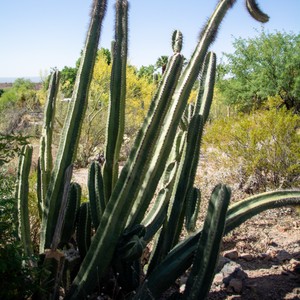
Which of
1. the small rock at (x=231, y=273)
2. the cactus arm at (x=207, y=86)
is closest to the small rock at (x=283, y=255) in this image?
the small rock at (x=231, y=273)

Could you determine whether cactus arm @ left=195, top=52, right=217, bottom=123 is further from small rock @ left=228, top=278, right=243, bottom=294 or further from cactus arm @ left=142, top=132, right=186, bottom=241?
small rock @ left=228, top=278, right=243, bottom=294

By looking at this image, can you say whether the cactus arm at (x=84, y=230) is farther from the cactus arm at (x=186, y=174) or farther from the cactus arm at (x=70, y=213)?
the cactus arm at (x=186, y=174)

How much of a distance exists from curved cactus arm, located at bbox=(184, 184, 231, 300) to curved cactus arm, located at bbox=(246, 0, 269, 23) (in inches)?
59.6

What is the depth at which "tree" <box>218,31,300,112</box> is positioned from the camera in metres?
19.0

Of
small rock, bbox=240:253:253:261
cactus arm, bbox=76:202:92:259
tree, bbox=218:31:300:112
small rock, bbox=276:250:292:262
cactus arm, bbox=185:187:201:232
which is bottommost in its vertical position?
small rock, bbox=240:253:253:261

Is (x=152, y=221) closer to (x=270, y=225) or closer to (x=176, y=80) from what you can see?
(x=176, y=80)

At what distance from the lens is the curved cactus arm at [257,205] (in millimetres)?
2883

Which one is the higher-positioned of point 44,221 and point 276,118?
point 276,118

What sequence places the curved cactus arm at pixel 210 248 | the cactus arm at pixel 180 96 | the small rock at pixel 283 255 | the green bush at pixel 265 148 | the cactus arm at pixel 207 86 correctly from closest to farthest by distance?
the curved cactus arm at pixel 210 248 < the cactus arm at pixel 180 96 < the cactus arm at pixel 207 86 < the small rock at pixel 283 255 < the green bush at pixel 265 148

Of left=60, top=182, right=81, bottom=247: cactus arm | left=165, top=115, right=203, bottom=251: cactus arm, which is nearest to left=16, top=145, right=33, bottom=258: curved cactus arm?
left=60, top=182, right=81, bottom=247: cactus arm

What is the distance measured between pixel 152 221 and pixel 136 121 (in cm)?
1161

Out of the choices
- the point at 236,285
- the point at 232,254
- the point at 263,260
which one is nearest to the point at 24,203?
the point at 236,285

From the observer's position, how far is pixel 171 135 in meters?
2.58

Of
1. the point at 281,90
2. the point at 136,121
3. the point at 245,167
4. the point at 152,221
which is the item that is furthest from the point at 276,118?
the point at 281,90
